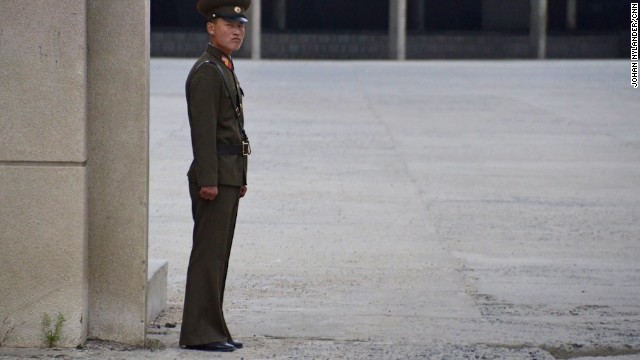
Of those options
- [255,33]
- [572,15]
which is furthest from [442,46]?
[255,33]

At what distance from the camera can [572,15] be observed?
53969 millimetres

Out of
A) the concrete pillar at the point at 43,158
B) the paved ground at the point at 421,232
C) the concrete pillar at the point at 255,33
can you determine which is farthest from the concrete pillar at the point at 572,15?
the concrete pillar at the point at 43,158

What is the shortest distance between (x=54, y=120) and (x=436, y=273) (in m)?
3.58

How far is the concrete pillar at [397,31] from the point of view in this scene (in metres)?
47.1

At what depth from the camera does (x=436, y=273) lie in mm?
8727

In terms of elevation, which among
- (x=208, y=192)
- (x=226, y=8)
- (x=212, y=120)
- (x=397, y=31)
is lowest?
(x=397, y=31)

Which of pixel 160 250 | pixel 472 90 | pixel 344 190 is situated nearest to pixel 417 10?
pixel 472 90

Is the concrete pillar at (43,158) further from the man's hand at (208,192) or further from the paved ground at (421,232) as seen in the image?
the man's hand at (208,192)

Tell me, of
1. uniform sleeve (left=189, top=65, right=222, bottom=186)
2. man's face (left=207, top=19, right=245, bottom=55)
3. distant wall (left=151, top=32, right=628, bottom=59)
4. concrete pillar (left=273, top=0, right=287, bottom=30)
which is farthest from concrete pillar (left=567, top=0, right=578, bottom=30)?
uniform sleeve (left=189, top=65, right=222, bottom=186)

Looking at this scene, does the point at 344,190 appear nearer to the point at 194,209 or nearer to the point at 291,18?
the point at 194,209

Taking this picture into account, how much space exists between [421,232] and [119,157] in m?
4.61

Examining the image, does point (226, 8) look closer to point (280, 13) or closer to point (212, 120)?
point (212, 120)

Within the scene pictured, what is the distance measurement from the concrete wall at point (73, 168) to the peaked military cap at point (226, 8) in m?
0.37

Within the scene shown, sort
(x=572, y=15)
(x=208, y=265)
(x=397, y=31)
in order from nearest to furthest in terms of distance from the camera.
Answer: (x=208, y=265) < (x=397, y=31) < (x=572, y=15)
